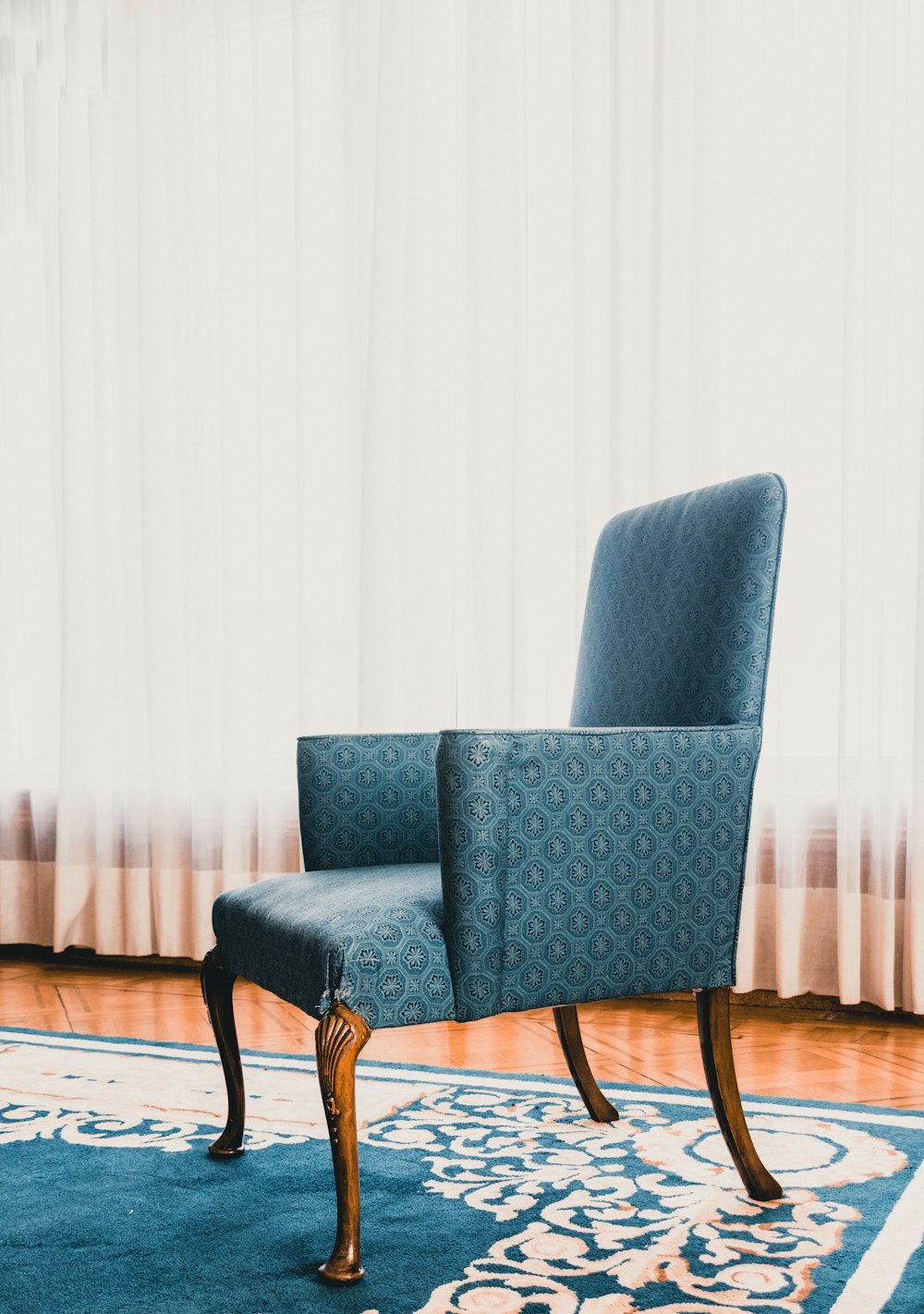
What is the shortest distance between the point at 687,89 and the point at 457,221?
0.63 metres

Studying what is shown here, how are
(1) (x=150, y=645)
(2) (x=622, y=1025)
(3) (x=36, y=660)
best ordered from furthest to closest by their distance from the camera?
(3) (x=36, y=660)
(1) (x=150, y=645)
(2) (x=622, y=1025)

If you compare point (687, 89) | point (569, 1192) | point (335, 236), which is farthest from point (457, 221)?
point (569, 1192)

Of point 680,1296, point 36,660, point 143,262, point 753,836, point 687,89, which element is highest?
point 687,89

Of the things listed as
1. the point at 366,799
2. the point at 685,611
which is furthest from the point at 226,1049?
the point at 685,611

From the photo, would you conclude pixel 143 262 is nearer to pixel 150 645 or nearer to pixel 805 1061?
pixel 150 645

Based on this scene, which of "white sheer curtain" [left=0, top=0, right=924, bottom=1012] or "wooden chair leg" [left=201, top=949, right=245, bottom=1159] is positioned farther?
"white sheer curtain" [left=0, top=0, right=924, bottom=1012]

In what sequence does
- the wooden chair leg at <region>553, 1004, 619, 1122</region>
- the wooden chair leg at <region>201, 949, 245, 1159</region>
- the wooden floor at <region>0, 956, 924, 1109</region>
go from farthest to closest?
the wooden floor at <region>0, 956, 924, 1109</region> < the wooden chair leg at <region>553, 1004, 619, 1122</region> < the wooden chair leg at <region>201, 949, 245, 1159</region>

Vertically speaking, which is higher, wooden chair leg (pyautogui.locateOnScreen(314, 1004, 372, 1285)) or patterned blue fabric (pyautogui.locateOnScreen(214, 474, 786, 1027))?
patterned blue fabric (pyautogui.locateOnScreen(214, 474, 786, 1027))

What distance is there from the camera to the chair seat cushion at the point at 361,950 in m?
1.48

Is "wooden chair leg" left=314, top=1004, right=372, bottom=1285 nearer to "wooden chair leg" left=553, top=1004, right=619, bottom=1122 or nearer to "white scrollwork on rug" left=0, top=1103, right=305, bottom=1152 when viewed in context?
"white scrollwork on rug" left=0, top=1103, right=305, bottom=1152

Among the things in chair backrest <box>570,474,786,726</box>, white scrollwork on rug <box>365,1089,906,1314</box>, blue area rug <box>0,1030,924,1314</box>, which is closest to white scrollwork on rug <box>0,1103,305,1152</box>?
blue area rug <box>0,1030,924,1314</box>

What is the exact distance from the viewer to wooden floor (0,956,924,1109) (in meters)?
2.36

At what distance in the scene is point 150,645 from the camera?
3.45 meters

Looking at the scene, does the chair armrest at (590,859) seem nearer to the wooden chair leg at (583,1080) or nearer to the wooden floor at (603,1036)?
the wooden chair leg at (583,1080)
